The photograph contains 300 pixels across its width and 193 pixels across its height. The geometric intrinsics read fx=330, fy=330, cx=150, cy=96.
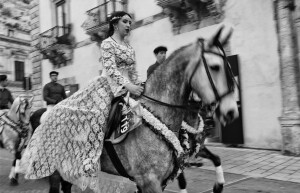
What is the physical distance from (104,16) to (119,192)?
11041 mm

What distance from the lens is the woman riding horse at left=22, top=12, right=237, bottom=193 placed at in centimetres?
290

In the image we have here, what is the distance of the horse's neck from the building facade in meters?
3.15

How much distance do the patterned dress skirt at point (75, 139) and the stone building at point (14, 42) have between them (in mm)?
29900

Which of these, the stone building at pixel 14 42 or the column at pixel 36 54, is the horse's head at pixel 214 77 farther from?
the stone building at pixel 14 42

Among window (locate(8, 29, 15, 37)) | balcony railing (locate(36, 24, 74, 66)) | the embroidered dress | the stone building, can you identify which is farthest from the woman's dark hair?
window (locate(8, 29, 15, 37))

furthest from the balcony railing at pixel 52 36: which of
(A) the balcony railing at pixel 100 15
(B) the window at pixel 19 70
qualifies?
(B) the window at pixel 19 70

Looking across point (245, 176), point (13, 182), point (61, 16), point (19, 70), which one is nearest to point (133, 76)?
point (245, 176)

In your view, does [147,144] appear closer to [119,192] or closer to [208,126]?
[119,192]

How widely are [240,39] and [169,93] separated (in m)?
6.80

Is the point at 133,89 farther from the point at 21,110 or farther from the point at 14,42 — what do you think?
the point at 14,42

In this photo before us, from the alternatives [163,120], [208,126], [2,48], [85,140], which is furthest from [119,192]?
[2,48]

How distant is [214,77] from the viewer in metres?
2.85

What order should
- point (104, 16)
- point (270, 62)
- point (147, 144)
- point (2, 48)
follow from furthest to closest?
point (2, 48), point (104, 16), point (270, 62), point (147, 144)

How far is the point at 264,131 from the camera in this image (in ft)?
28.9
